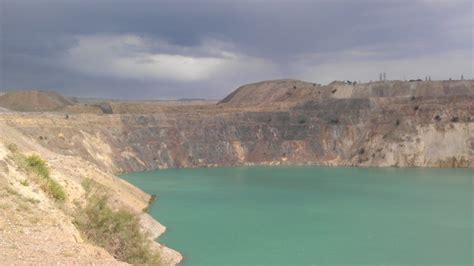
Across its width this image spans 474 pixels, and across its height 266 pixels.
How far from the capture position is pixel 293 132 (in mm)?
88250

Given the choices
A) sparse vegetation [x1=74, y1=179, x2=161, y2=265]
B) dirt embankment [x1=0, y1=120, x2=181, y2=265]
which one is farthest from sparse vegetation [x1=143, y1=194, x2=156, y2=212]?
sparse vegetation [x1=74, y1=179, x2=161, y2=265]

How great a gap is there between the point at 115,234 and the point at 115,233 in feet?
0.28

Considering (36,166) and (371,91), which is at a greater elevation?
(371,91)

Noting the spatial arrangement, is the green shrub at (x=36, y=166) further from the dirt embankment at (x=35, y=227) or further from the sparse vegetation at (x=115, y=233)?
the sparse vegetation at (x=115, y=233)

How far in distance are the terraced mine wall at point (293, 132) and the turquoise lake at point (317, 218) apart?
11.9 metres

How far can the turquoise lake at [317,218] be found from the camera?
27844 mm

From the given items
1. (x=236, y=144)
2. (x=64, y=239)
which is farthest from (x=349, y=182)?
(x=64, y=239)

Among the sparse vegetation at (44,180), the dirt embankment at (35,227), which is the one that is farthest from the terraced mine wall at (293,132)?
the dirt embankment at (35,227)

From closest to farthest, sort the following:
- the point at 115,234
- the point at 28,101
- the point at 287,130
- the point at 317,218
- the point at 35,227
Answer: the point at 35,227 < the point at 115,234 < the point at 317,218 < the point at 287,130 < the point at 28,101

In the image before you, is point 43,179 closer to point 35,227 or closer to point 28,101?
point 35,227

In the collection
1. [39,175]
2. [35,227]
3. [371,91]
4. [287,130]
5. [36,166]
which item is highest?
[371,91]

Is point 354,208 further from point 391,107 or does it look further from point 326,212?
point 391,107

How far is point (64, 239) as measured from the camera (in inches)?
563

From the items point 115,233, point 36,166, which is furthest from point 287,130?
point 115,233
